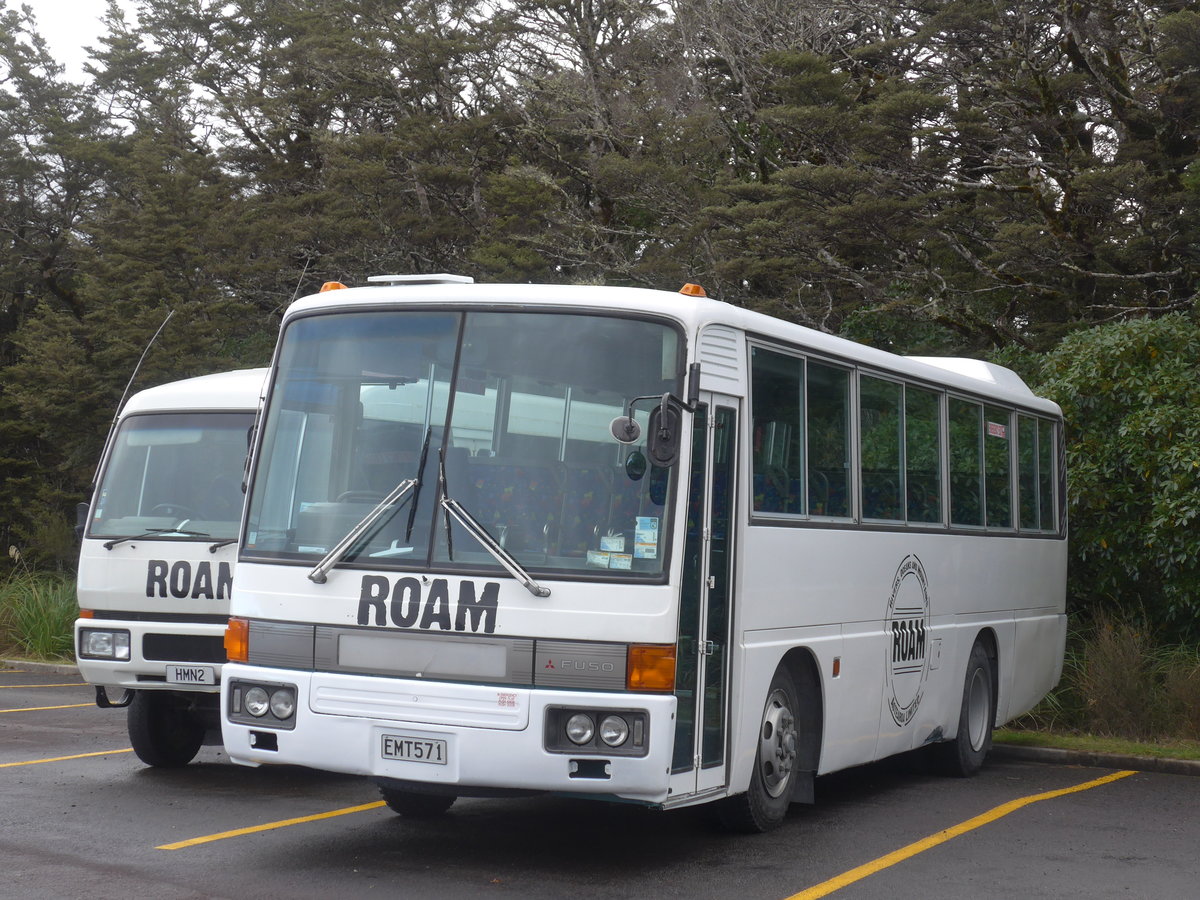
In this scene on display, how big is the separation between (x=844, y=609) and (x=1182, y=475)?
5.75 meters

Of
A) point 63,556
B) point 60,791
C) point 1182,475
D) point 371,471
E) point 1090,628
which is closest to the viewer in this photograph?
point 371,471

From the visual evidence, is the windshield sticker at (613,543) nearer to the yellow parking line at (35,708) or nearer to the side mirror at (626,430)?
the side mirror at (626,430)

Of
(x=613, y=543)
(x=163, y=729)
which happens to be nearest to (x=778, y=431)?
(x=613, y=543)

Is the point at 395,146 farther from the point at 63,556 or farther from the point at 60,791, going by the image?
the point at 60,791

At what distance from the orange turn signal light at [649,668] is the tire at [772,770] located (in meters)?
1.32

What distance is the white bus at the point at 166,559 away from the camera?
33.4 feet

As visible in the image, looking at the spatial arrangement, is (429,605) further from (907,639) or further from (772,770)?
(907,639)

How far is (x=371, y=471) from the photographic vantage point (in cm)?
751

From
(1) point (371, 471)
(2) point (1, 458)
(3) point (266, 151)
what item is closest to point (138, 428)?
(1) point (371, 471)

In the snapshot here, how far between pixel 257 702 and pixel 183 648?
301 centimetres

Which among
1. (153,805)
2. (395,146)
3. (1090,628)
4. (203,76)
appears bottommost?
(153,805)

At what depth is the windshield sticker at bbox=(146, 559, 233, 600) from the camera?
1021 centimetres

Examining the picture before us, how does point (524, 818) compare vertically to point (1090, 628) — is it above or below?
below

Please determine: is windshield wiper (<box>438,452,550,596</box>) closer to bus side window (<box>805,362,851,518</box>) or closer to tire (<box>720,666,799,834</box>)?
tire (<box>720,666,799,834</box>)
